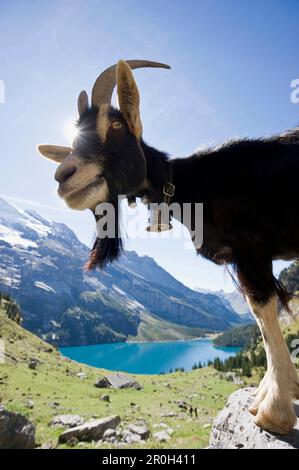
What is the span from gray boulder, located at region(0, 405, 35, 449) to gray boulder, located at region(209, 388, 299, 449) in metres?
18.9

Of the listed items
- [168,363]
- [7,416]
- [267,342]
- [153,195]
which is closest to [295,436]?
[267,342]

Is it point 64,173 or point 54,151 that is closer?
point 64,173

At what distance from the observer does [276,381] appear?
3.41m

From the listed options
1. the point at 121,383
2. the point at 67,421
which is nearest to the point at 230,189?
the point at 67,421

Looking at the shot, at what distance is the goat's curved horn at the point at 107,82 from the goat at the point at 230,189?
0.34 metres

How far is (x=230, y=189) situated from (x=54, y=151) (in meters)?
2.29

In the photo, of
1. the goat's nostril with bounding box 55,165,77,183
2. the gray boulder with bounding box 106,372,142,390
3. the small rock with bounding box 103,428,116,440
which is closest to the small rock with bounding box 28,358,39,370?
the gray boulder with bounding box 106,372,142,390

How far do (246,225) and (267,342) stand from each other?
4.29 feet

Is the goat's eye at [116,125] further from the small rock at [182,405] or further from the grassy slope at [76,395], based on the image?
the small rock at [182,405]

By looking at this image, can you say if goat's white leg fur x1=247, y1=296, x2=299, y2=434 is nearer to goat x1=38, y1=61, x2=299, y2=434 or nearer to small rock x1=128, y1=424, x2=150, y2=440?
goat x1=38, y1=61, x2=299, y2=434

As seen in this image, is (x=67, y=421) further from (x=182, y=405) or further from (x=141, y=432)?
(x=182, y=405)

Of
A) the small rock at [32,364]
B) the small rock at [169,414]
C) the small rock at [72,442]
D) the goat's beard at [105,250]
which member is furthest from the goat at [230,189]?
the small rock at [32,364]

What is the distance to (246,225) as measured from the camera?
131 inches

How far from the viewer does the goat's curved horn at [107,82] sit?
400 cm
